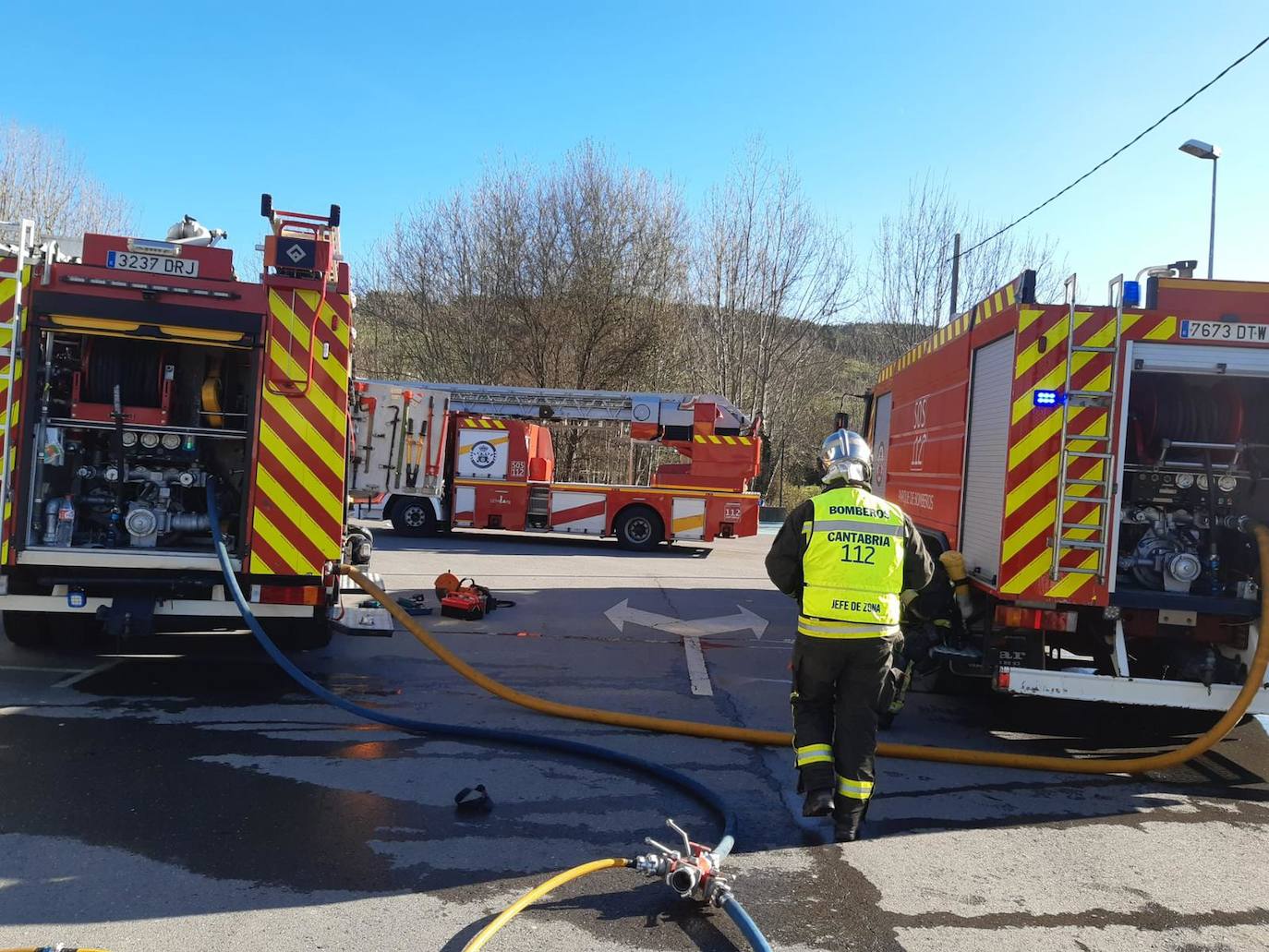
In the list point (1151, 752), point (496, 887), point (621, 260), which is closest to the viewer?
point (496, 887)

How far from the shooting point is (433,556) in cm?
1498

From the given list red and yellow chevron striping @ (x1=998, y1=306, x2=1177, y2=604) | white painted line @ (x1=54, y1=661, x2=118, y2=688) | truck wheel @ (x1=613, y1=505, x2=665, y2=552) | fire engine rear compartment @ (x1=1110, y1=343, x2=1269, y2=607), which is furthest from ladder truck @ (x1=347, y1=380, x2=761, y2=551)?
red and yellow chevron striping @ (x1=998, y1=306, x2=1177, y2=604)

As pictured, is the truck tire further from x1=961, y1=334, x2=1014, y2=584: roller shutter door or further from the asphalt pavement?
x1=961, y1=334, x2=1014, y2=584: roller shutter door

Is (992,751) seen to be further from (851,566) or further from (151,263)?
(151,263)

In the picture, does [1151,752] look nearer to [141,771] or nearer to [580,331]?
[141,771]

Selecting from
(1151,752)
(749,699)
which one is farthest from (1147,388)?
(749,699)

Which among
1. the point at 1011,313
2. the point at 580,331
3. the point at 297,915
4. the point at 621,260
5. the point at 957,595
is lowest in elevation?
Answer: the point at 297,915

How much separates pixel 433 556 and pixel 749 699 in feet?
29.3

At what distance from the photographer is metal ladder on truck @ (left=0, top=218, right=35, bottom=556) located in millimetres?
5824

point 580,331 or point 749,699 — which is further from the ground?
point 580,331

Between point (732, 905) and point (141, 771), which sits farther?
point (141, 771)

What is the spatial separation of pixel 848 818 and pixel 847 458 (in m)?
1.67

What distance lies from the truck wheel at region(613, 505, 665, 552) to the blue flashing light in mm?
12088

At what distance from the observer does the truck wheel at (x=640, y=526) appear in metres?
17.6
